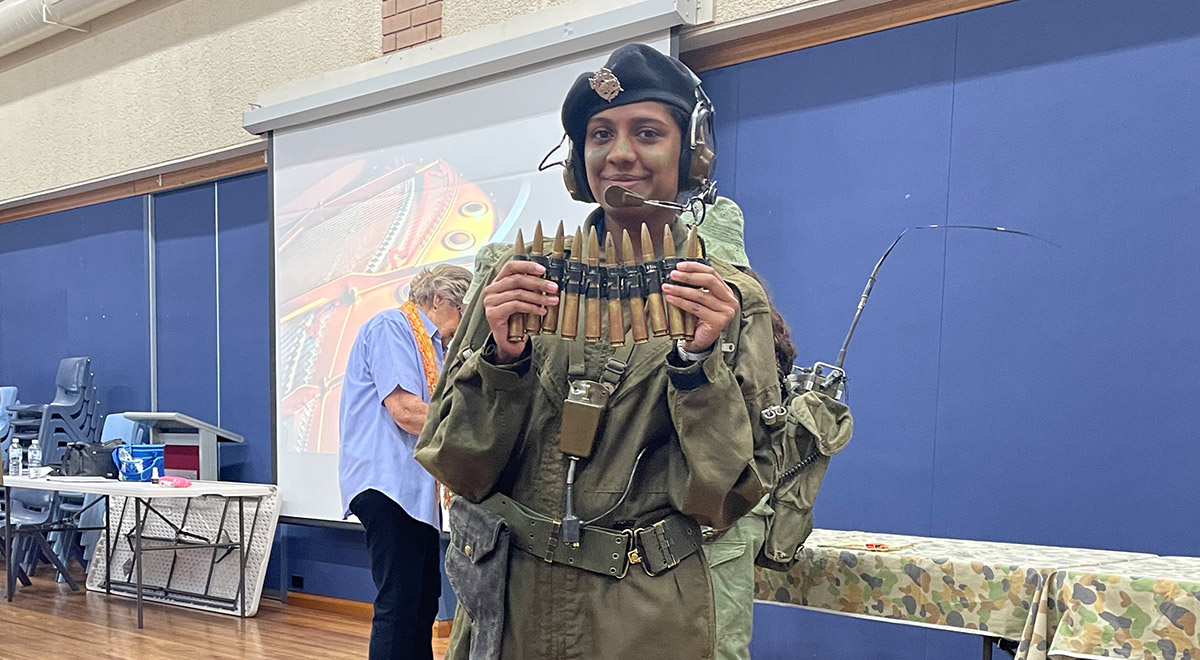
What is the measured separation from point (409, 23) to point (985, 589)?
3.84m

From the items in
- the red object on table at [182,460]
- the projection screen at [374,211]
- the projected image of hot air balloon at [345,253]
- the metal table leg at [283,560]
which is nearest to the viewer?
the projection screen at [374,211]

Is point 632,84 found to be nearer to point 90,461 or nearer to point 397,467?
point 397,467

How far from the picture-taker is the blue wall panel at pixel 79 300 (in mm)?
6414

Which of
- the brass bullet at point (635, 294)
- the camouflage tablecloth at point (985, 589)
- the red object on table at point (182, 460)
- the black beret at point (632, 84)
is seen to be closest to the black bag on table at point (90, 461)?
the red object on table at point (182, 460)

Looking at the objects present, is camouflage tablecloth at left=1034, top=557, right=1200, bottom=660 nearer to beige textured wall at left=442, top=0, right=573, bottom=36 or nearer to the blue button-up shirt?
the blue button-up shirt

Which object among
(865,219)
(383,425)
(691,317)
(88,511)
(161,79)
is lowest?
(88,511)

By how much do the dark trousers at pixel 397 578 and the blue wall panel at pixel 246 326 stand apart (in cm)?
301

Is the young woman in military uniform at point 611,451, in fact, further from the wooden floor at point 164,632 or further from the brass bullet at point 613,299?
the wooden floor at point 164,632

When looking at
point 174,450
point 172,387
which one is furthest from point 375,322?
point 172,387

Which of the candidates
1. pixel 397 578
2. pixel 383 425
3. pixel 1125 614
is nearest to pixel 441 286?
pixel 383 425

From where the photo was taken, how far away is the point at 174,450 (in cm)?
546

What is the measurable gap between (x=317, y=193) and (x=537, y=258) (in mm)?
4270

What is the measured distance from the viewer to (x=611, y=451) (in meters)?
1.19

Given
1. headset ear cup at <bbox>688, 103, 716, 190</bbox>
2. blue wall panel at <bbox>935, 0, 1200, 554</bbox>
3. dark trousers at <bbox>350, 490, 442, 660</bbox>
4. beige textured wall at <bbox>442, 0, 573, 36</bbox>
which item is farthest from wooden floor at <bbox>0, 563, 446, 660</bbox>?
headset ear cup at <bbox>688, 103, 716, 190</bbox>
